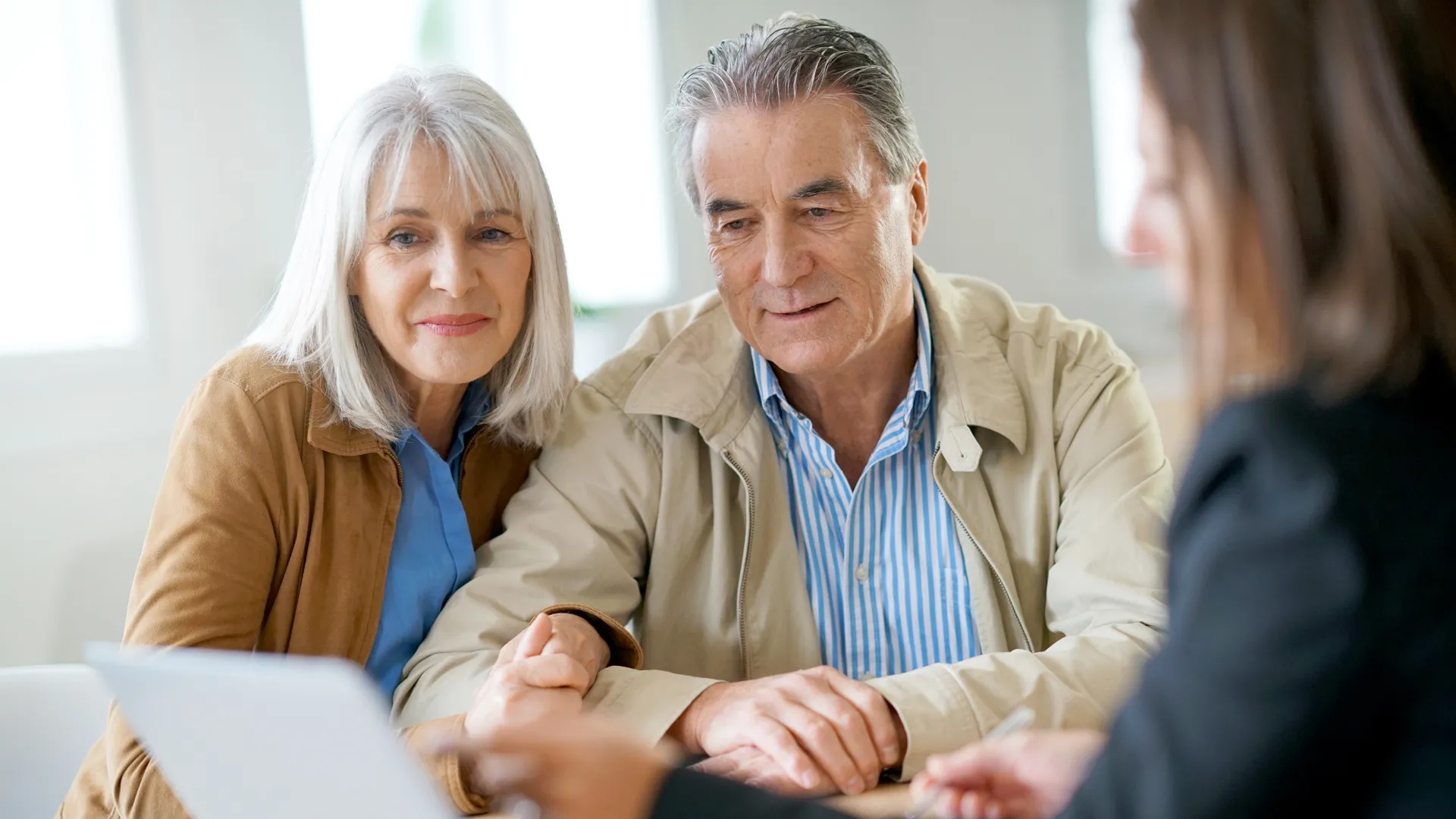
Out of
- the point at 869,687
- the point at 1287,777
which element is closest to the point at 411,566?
the point at 869,687

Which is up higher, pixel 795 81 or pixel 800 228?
pixel 795 81

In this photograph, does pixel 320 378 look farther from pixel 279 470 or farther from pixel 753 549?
pixel 753 549

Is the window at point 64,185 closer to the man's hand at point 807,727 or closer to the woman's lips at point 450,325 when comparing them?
the woman's lips at point 450,325

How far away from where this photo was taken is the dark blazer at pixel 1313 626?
2.00ft

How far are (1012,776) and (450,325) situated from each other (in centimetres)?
97

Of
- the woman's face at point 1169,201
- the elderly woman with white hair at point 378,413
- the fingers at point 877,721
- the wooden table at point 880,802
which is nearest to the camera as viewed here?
the woman's face at point 1169,201

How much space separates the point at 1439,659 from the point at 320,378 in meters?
1.33

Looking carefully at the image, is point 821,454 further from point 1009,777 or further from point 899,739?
point 1009,777

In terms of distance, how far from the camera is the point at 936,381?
176 centimetres

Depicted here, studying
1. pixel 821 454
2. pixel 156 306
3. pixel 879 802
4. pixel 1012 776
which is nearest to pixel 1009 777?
pixel 1012 776

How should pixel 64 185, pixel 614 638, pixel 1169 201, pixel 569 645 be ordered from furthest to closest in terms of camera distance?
pixel 64 185, pixel 614 638, pixel 569 645, pixel 1169 201

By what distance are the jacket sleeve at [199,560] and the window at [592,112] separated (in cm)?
256

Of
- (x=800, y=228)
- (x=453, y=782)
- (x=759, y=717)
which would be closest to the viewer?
(x=453, y=782)

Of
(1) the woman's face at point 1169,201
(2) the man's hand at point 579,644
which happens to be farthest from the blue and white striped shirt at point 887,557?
(1) the woman's face at point 1169,201
